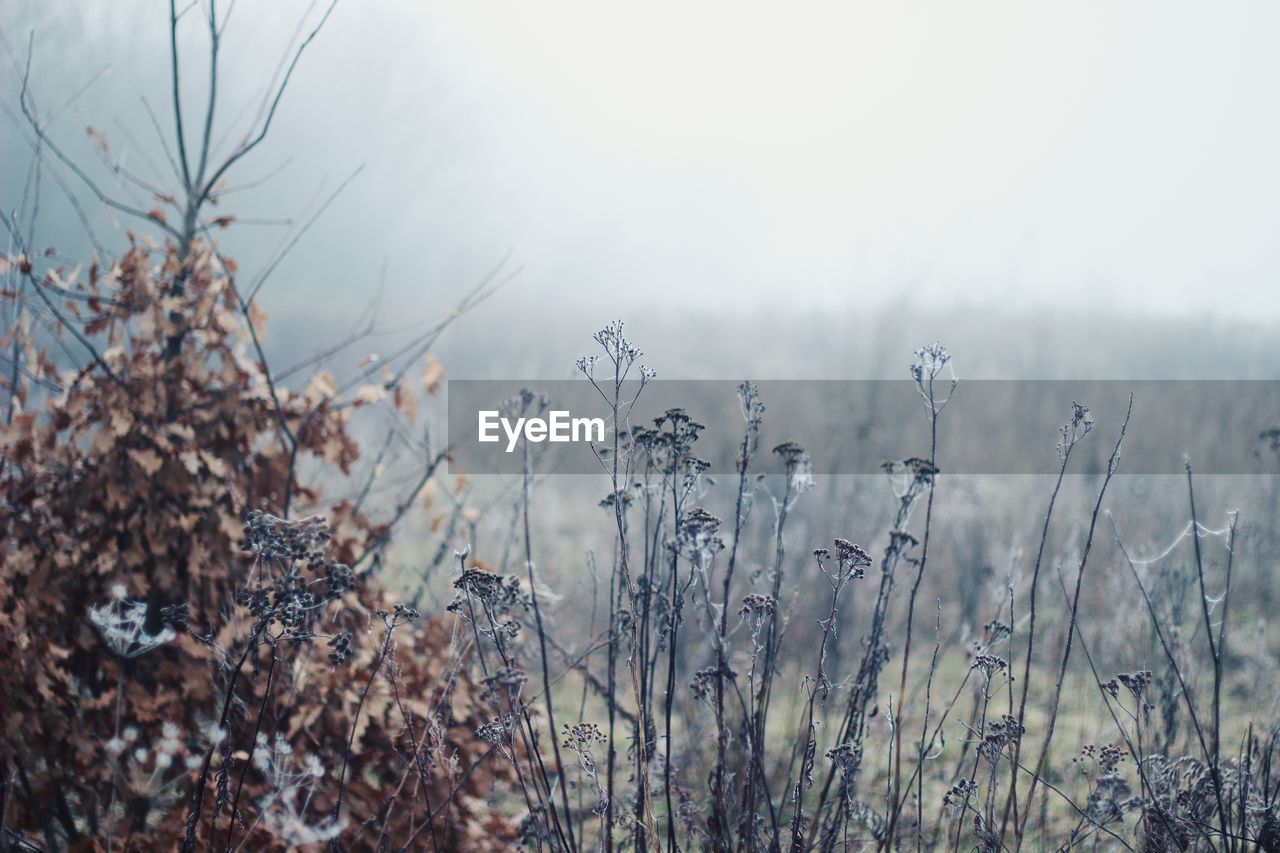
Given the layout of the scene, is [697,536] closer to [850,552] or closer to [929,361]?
[850,552]

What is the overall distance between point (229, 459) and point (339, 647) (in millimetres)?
1103

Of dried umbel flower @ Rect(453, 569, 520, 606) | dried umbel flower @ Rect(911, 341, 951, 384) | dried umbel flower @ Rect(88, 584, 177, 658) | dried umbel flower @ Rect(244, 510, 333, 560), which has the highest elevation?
dried umbel flower @ Rect(911, 341, 951, 384)

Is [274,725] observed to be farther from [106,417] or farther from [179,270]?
[179,270]

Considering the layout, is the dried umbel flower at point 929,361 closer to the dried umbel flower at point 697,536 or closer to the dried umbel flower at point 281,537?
the dried umbel flower at point 697,536

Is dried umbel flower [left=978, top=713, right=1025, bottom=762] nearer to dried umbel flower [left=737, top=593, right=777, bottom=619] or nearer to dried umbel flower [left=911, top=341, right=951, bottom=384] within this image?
dried umbel flower [left=737, top=593, right=777, bottom=619]

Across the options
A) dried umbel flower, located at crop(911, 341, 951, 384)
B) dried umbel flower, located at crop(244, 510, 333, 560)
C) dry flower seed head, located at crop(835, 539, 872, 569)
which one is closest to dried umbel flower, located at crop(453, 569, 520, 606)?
dried umbel flower, located at crop(244, 510, 333, 560)

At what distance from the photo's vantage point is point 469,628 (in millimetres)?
2537

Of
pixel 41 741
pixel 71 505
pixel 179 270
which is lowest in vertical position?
pixel 41 741

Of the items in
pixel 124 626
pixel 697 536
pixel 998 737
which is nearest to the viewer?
pixel 697 536

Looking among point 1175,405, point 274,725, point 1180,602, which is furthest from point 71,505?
point 1175,405

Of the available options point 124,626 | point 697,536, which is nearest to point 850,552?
point 697,536

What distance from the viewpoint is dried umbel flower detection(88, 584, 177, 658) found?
1781 millimetres

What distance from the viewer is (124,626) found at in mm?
2699

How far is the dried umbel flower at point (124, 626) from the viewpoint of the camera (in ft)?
5.84
